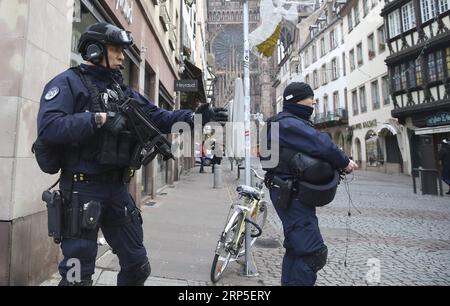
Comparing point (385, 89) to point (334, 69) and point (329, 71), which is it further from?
point (329, 71)

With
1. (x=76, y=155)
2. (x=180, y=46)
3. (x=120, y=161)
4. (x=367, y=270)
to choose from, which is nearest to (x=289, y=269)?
(x=120, y=161)

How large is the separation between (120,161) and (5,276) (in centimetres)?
189

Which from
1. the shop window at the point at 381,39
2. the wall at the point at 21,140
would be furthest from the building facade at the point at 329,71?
the wall at the point at 21,140

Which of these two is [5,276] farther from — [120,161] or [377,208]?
[377,208]

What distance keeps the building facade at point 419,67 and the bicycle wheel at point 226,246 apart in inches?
625

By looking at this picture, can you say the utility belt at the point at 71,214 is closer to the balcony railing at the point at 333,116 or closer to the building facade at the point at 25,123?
the building facade at the point at 25,123

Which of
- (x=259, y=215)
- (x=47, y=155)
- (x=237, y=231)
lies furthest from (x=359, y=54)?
(x=47, y=155)

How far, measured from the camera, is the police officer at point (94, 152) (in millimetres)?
2029

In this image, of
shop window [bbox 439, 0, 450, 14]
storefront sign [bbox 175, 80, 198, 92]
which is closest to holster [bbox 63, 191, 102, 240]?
storefront sign [bbox 175, 80, 198, 92]

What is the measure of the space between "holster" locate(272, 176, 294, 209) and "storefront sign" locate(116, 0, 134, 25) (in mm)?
4785

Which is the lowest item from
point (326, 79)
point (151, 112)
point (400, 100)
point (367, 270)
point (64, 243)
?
point (367, 270)

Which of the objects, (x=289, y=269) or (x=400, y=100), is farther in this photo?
(x=400, y=100)

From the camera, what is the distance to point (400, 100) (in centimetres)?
2220
